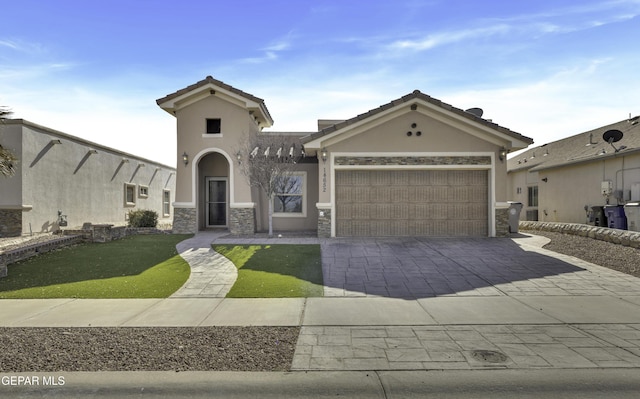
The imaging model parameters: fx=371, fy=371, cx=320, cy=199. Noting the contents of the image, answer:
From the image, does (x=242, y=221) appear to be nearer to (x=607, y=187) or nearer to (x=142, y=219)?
(x=142, y=219)

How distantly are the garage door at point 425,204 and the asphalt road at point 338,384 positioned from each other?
32.7 ft

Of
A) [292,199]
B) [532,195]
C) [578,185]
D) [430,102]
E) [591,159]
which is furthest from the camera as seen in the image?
[532,195]

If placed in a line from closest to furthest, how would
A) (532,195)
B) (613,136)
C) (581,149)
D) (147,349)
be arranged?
(147,349) < (613,136) < (581,149) < (532,195)

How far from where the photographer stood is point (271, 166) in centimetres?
1415

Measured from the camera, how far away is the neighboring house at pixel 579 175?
15602 mm

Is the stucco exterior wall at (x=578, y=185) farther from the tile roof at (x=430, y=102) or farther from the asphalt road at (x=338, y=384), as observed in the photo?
the asphalt road at (x=338, y=384)

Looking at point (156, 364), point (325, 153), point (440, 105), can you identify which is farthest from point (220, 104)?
point (156, 364)

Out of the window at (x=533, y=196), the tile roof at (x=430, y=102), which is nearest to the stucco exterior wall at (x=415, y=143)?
the tile roof at (x=430, y=102)

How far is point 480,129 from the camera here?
13859mm

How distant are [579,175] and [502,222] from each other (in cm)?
769

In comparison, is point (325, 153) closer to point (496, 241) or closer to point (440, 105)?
point (440, 105)

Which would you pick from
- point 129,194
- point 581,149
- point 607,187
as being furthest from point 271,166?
point 581,149

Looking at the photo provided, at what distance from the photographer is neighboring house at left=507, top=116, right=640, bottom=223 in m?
15.6

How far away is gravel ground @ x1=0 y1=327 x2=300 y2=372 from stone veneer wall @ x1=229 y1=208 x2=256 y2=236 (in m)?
9.85
